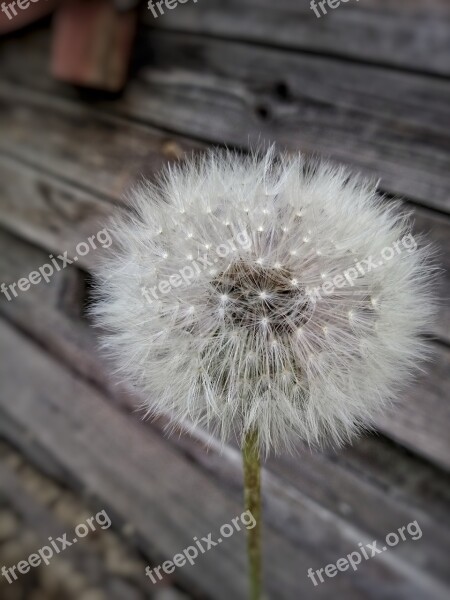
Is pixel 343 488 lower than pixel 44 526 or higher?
higher

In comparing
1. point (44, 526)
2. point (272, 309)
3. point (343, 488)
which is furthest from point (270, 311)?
point (44, 526)

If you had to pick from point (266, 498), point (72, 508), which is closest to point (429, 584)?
point (266, 498)

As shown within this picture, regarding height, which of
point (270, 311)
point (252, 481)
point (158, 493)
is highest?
point (270, 311)

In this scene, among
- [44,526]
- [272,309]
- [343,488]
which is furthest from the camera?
[44,526]

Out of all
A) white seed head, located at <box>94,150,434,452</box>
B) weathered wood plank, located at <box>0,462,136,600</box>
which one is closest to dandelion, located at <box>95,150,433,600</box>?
white seed head, located at <box>94,150,434,452</box>

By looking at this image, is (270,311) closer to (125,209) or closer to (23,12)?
(125,209)

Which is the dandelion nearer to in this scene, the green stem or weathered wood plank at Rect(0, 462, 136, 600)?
the green stem

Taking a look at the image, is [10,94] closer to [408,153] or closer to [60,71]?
[60,71]

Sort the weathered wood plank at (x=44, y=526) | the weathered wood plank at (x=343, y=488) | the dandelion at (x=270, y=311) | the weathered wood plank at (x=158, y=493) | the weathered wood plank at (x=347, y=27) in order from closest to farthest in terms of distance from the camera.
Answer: the dandelion at (x=270, y=311), the weathered wood plank at (x=347, y=27), the weathered wood plank at (x=343, y=488), the weathered wood plank at (x=158, y=493), the weathered wood plank at (x=44, y=526)

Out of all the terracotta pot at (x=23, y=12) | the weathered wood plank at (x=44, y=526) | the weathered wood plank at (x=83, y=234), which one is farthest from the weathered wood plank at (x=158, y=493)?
the terracotta pot at (x=23, y=12)

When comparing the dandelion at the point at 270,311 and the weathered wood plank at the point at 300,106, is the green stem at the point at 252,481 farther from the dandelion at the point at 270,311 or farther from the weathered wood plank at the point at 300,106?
the weathered wood plank at the point at 300,106
